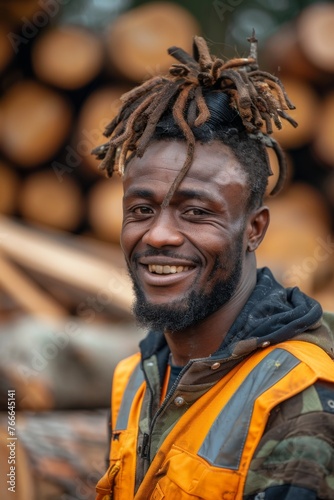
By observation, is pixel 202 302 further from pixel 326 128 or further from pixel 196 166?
pixel 326 128

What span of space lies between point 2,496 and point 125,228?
153cm

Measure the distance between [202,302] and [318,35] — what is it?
3499 mm

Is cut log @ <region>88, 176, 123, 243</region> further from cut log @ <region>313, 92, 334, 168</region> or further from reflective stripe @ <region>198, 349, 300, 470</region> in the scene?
reflective stripe @ <region>198, 349, 300, 470</region>

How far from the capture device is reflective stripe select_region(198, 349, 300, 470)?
6.19ft

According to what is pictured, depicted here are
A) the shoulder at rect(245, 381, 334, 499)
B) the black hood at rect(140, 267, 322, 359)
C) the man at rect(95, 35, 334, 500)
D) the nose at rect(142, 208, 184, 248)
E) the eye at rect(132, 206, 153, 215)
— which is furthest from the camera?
the eye at rect(132, 206, 153, 215)

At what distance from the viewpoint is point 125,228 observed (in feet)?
7.66

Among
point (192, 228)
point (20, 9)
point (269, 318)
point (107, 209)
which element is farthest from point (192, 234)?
point (20, 9)

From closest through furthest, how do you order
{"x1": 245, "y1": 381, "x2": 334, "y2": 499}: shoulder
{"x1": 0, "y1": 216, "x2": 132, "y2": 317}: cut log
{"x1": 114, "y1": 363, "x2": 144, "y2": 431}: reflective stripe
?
{"x1": 245, "y1": 381, "x2": 334, "y2": 499}: shoulder → {"x1": 114, "y1": 363, "x2": 144, "y2": 431}: reflective stripe → {"x1": 0, "y1": 216, "x2": 132, "y2": 317}: cut log

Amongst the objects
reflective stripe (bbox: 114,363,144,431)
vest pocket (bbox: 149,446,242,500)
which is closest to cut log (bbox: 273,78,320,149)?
reflective stripe (bbox: 114,363,144,431)

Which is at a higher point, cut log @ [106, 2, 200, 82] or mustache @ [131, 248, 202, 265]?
cut log @ [106, 2, 200, 82]

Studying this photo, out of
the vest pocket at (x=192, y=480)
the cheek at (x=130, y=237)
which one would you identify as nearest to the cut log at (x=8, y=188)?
the cheek at (x=130, y=237)

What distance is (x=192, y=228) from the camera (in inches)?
86.7

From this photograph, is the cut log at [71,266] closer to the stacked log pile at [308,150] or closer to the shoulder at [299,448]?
the stacked log pile at [308,150]

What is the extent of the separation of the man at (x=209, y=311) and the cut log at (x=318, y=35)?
2839 mm
